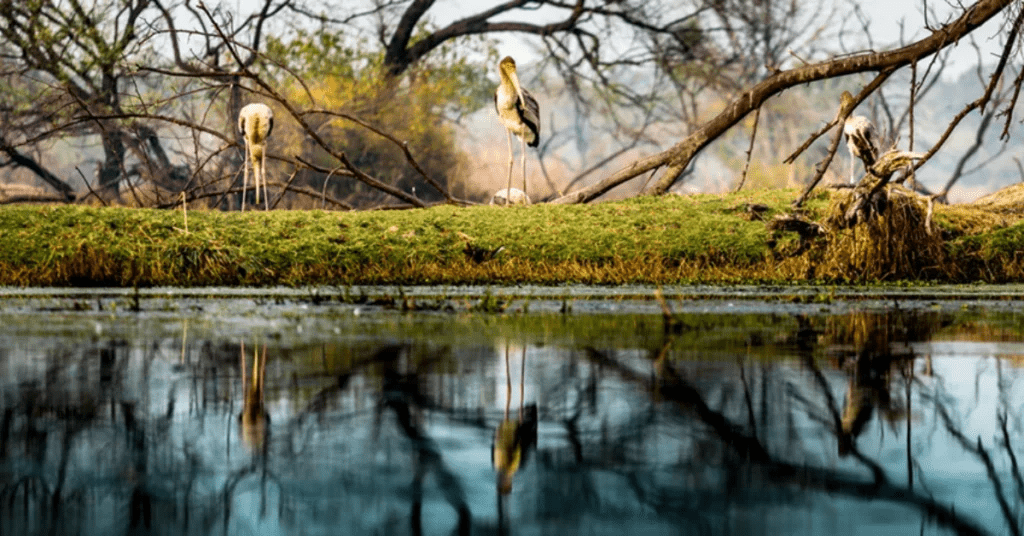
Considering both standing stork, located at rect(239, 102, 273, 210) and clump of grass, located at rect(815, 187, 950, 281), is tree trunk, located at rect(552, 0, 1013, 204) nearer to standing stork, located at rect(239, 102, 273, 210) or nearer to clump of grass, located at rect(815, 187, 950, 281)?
clump of grass, located at rect(815, 187, 950, 281)

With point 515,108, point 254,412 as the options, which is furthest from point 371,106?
point 254,412

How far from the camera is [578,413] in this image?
11.3 ft

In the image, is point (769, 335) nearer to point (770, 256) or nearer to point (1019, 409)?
point (1019, 409)

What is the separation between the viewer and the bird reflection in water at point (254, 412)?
3.04m

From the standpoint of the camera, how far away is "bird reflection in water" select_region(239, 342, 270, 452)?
3.04 metres

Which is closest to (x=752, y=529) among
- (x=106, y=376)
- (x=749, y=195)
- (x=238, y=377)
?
(x=238, y=377)

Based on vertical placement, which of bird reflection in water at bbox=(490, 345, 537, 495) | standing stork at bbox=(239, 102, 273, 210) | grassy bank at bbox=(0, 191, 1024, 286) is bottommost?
bird reflection in water at bbox=(490, 345, 537, 495)

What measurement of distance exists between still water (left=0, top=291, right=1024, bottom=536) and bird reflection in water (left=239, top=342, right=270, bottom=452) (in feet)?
0.04

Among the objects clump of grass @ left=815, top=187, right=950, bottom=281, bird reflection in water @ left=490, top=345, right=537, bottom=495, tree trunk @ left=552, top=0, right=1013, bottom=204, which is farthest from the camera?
tree trunk @ left=552, top=0, right=1013, bottom=204

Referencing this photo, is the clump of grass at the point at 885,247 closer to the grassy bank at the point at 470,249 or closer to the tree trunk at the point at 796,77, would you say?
the grassy bank at the point at 470,249

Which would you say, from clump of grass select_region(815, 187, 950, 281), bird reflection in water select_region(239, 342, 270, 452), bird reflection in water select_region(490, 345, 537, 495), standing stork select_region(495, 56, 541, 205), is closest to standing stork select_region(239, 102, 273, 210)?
standing stork select_region(495, 56, 541, 205)

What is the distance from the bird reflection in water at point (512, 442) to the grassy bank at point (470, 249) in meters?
6.53

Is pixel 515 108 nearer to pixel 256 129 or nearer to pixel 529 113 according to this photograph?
pixel 529 113

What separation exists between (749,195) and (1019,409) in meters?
10.0
